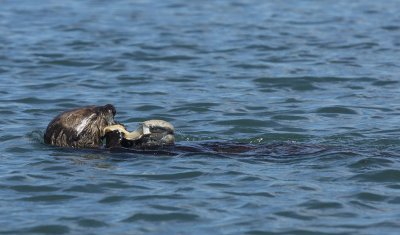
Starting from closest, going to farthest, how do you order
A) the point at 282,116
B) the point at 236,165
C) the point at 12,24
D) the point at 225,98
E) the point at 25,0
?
the point at 236,165 < the point at 282,116 < the point at 225,98 < the point at 12,24 < the point at 25,0

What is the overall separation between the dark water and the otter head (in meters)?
0.21

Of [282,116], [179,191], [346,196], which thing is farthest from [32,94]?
[346,196]

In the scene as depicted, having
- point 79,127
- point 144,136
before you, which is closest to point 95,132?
point 79,127

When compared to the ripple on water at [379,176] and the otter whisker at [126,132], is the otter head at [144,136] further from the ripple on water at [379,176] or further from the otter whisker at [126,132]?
the ripple on water at [379,176]

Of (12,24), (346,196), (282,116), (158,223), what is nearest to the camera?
(158,223)

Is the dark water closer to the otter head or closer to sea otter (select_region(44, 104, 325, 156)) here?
sea otter (select_region(44, 104, 325, 156))

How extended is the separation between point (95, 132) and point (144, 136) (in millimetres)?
473

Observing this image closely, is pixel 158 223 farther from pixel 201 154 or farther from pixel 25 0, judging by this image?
pixel 25 0

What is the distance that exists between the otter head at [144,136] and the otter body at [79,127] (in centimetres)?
10

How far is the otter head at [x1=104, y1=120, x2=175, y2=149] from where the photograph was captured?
8875 mm

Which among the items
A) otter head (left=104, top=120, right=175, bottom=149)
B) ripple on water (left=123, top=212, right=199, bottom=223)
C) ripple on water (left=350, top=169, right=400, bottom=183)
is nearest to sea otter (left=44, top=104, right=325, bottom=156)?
otter head (left=104, top=120, right=175, bottom=149)

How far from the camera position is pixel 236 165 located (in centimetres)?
849

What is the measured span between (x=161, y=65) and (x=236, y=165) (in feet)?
19.3

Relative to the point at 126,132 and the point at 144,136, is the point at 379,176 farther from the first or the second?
the point at 126,132
